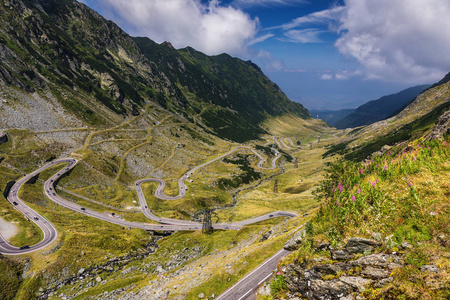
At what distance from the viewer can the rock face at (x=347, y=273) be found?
1248 centimetres

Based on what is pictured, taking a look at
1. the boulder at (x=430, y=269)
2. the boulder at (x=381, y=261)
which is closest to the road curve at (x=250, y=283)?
the boulder at (x=381, y=261)

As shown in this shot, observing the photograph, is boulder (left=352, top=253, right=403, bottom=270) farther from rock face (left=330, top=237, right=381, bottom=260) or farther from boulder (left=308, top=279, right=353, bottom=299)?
boulder (left=308, top=279, right=353, bottom=299)

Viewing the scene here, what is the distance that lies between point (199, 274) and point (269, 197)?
124581 millimetres

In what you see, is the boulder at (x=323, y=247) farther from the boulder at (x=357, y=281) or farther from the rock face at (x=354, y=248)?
the boulder at (x=357, y=281)

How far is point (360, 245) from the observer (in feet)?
47.8

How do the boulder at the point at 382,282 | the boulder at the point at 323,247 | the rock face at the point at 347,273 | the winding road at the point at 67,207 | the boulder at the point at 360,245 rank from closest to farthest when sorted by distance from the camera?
1. the boulder at the point at 382,282
2. the rock face at the point at 347,273
3. the boulder at the point at 360,245
4. the boulder at the point at 323,247
5. the winding road at the point at 67,207

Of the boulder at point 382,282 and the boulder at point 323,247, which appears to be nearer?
the boulder at point 382,282

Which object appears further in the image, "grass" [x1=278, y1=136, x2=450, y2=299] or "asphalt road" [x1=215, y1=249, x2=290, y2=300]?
"asphalt road" [x1=215, y1=249, x2=290, y2=300]

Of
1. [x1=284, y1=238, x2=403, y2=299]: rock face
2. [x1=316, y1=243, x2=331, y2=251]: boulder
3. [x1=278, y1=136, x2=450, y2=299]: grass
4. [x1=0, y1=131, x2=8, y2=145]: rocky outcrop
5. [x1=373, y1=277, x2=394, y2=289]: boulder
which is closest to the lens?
[x1=278, y1=136, x2=450, y2=299]: grass

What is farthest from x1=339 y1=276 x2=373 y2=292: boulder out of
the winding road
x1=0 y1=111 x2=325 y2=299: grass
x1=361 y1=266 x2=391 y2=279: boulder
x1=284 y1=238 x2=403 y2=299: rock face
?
the winding road

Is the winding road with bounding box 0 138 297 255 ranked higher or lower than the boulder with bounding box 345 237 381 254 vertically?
lower

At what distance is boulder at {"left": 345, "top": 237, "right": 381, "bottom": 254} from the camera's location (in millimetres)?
14094

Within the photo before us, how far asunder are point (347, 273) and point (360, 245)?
2085mm

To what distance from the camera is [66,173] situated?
136500mm
